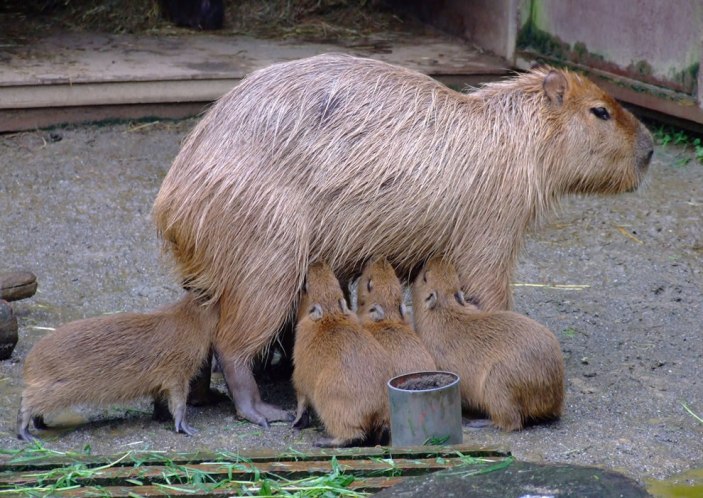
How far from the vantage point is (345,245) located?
465cm

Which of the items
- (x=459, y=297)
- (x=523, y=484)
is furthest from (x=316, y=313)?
(x=523, y=484)

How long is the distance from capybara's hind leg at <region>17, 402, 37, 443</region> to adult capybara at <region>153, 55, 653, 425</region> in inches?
30.7

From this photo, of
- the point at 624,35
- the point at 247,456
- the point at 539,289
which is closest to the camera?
the point at 247,456

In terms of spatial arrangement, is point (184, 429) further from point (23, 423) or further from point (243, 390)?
point (23, 423)

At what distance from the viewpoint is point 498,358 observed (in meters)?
4.31

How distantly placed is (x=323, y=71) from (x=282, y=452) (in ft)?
5.63

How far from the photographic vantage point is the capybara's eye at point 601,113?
501cm

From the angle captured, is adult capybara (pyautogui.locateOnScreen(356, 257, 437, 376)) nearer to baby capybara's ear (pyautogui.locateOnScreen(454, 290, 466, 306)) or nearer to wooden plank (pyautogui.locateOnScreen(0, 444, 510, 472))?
baby capybara's ear (pyautogui.locateOnScreen(454, 290, 466, 306))

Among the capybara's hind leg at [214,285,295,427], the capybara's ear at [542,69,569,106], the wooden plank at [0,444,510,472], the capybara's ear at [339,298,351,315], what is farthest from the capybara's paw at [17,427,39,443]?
the capybara's ear at [542,69,569,106]

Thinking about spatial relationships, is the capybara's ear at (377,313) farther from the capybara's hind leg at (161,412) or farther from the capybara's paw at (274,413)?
the capybara's hind leg at (161,412)

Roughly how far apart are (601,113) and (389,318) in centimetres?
138

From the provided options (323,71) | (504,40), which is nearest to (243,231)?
(323,71)

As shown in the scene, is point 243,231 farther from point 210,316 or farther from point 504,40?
point 504,40

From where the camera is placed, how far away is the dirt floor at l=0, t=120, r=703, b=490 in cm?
437
